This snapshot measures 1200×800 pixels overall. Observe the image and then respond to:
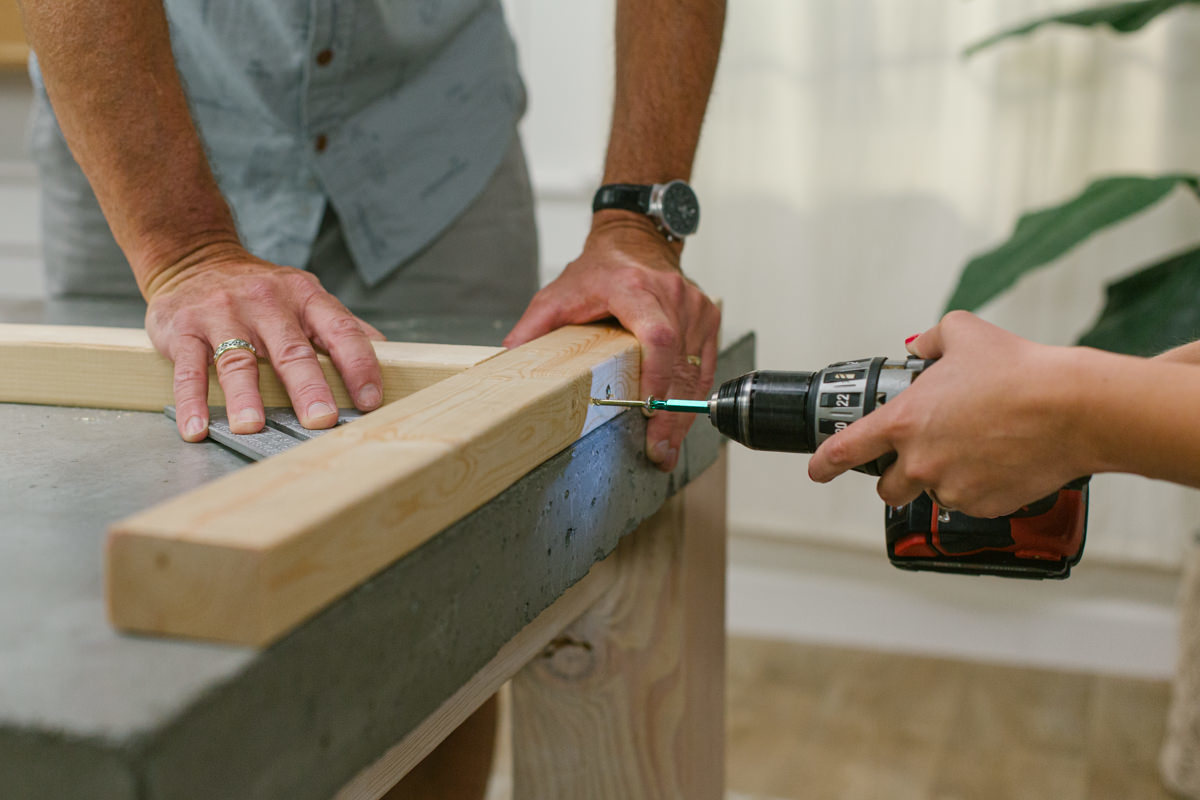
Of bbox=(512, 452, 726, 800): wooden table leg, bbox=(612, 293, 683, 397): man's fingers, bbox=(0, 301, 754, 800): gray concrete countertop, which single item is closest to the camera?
bbox=(0, 301, 754, 800): gray concrete countertop

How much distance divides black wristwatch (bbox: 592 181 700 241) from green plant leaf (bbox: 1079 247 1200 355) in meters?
0.72

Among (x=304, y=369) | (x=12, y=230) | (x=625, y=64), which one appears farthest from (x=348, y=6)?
(x=12, y=230)

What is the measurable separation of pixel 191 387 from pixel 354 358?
0.34 ft

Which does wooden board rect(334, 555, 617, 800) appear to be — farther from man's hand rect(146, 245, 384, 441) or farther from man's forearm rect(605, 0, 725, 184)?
man's forearm rect(605, 0, 725, 184)

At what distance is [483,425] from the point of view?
517mm

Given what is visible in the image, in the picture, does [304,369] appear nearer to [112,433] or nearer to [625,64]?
[112,433]

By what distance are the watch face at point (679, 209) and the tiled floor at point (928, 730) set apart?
109cm

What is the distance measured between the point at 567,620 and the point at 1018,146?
150cm

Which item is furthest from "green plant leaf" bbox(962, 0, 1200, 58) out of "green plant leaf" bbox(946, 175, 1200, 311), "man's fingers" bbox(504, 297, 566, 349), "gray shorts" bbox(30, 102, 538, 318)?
"man's fingers" bbox(504, 297, 566, 349)

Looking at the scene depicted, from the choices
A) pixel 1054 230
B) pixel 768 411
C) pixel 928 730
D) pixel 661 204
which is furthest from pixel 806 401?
pixel 928 730

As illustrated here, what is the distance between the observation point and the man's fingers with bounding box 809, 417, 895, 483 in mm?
576

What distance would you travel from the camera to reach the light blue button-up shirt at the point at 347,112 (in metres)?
1.13

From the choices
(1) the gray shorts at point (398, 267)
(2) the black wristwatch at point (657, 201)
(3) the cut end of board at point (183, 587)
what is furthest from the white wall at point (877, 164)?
(3) the cut end of board at point (183, 587)

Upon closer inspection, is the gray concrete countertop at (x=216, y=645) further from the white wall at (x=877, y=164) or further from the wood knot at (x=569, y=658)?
the white wall at (x=877, y=164)
